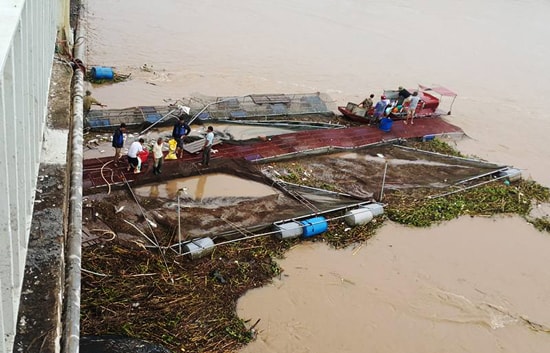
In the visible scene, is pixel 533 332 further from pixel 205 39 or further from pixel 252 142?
pixel 205 39

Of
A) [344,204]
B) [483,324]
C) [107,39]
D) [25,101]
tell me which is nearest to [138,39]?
[107,39]

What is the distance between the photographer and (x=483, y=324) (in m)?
8.48

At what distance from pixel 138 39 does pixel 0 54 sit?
1939 cm

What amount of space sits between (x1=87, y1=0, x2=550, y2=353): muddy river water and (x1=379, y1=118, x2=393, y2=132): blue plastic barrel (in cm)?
279

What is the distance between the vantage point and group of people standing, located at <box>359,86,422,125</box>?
1475 cm

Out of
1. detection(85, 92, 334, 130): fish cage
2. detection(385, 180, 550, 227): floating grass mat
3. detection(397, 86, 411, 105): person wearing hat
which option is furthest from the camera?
detection(397, 86, 411, 105): person wearing hat

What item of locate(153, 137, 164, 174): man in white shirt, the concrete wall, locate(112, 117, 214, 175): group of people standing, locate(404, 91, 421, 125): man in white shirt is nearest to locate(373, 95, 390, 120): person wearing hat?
locate(404, 91, 421, 125): man in white shirt

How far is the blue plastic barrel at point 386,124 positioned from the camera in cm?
1434

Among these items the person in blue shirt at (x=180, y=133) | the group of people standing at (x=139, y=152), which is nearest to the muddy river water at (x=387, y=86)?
the group of people standing at (x=139, y=152)

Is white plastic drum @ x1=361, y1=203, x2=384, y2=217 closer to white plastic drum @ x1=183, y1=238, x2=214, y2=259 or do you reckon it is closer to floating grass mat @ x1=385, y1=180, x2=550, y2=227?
floating grass mat @ x1=385, y1=180, x2=550, y2=227

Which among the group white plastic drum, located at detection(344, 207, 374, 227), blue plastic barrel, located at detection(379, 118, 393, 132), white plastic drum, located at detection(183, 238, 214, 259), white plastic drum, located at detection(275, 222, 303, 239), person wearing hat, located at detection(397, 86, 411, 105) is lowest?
white plastic drum, located at detection(183, 238, 214, 259)

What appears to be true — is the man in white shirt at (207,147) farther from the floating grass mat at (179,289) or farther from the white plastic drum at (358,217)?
the white plastic drum at (358,217)

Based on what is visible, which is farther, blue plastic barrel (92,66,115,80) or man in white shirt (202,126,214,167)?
blue plastic barrel (92,66,115,80)

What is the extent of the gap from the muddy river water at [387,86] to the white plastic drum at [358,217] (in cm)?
46
